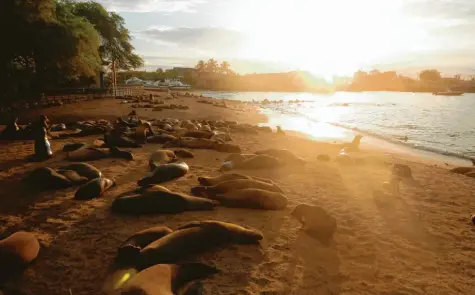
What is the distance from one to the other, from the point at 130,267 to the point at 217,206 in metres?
2.42

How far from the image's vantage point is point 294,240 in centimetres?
482

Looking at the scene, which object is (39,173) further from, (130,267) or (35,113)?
(35,113)

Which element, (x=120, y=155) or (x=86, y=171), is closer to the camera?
(x=86, y=171)

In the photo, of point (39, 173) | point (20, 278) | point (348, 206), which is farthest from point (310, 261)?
point (39, 173)

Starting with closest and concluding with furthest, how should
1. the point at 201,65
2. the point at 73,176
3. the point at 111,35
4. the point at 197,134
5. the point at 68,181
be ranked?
the point at 68,181 < the point at 73,176 < the point at 197,134 < the point at 111,35 < the point at 201,65

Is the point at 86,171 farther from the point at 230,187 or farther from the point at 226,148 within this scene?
the point at 226,148

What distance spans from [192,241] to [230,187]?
245cm

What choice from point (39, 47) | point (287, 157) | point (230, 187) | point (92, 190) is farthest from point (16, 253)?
Result: point (39, 47)

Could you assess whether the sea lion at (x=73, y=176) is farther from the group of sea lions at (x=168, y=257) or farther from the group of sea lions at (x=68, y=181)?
the group of sea lions at (x=168, y=257)

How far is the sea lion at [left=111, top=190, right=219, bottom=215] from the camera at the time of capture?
526 cm

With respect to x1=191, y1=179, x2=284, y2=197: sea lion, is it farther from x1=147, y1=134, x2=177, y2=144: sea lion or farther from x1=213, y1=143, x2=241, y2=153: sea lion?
x1=147, y1=134, x2=177, y2=144: sea lion

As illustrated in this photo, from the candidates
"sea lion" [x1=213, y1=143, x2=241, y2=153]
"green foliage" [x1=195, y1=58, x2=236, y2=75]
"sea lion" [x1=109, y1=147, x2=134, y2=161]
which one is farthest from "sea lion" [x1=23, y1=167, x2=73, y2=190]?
"green foliage" [x1=195, y1=58, x2=236, y2=75]

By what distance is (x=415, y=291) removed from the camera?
3.73m

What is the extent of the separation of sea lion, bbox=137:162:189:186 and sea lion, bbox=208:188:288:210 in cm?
162
